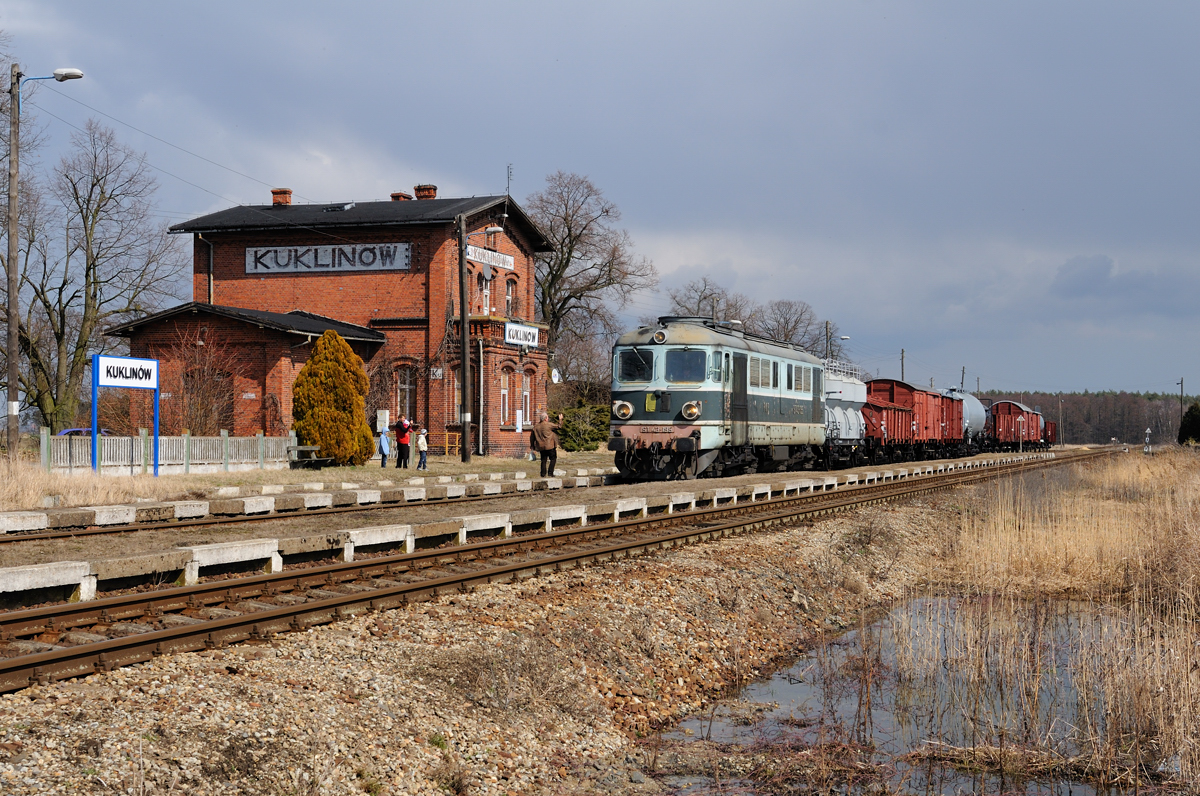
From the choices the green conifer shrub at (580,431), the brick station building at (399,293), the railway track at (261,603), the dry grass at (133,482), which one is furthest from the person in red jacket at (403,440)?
the green conifer shrub at (580,431)

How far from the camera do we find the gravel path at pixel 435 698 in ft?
16.1

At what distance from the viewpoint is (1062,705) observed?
8062 mm

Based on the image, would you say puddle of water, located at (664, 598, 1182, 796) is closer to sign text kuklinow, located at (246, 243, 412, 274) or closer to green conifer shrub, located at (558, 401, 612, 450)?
Result: sign text kuklinow, located at (246, 243, 412, 274)

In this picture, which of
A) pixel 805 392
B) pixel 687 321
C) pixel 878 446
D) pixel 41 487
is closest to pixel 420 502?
pixel 41 487

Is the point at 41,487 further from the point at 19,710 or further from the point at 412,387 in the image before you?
the point at 412,387

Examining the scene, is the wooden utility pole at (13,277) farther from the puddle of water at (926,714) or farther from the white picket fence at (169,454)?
the puddle of water at (926,714)

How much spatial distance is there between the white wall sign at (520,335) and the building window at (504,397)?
118 cm

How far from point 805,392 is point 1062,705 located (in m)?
18.6

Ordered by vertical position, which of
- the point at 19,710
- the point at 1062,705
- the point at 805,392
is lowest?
the point at 1062,705

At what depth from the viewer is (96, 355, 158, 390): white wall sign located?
1836cm

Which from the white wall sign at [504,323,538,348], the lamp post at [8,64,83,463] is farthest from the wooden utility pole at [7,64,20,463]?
the white wall sign at [504,323,538,348]

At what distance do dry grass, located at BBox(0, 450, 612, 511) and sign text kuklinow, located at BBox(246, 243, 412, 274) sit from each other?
12.5 m

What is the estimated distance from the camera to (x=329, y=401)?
25438 millimetres

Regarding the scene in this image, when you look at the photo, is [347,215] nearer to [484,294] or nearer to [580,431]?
[484,294]
